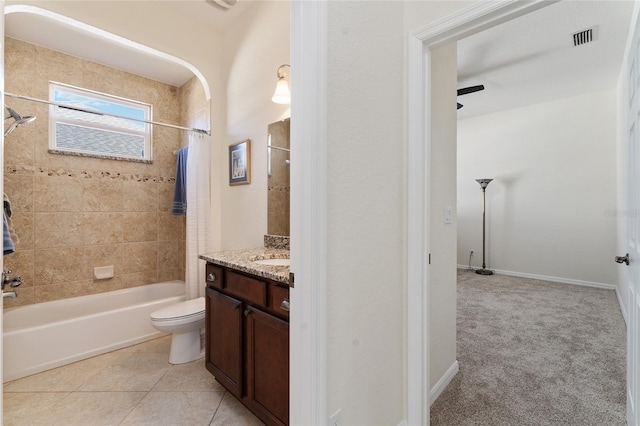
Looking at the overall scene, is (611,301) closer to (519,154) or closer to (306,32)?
(519,154)

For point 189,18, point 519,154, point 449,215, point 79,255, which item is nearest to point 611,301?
point 519,154

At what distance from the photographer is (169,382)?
2.09m

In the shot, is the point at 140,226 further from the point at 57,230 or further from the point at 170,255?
the point at 57,230

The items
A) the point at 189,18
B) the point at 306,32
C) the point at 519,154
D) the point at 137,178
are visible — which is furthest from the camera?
the point at 519,154

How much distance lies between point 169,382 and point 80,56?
323 cm

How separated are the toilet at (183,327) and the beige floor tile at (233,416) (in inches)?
25.2

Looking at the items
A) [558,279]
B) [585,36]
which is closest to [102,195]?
[585,36]

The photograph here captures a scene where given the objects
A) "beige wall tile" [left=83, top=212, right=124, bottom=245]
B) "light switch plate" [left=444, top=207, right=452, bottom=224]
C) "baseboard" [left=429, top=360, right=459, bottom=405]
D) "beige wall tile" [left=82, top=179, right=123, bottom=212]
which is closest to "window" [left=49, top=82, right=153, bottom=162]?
"beige wall tile" [left=82, top=179, right=123, bottom=212]

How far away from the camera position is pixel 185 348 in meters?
2.35

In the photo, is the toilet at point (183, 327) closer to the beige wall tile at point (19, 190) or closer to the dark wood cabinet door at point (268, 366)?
the dark wood cabinet door at point (268, 366)

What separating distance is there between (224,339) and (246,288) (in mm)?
457

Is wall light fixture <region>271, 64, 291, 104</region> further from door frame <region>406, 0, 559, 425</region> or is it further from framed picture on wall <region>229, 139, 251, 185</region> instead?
door frame <region>406, 0, 559, 425</region>

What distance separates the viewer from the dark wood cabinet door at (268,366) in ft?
4.61

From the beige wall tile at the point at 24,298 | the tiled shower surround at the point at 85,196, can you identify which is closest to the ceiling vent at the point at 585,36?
the tiled shower surround at the point at 85,196
